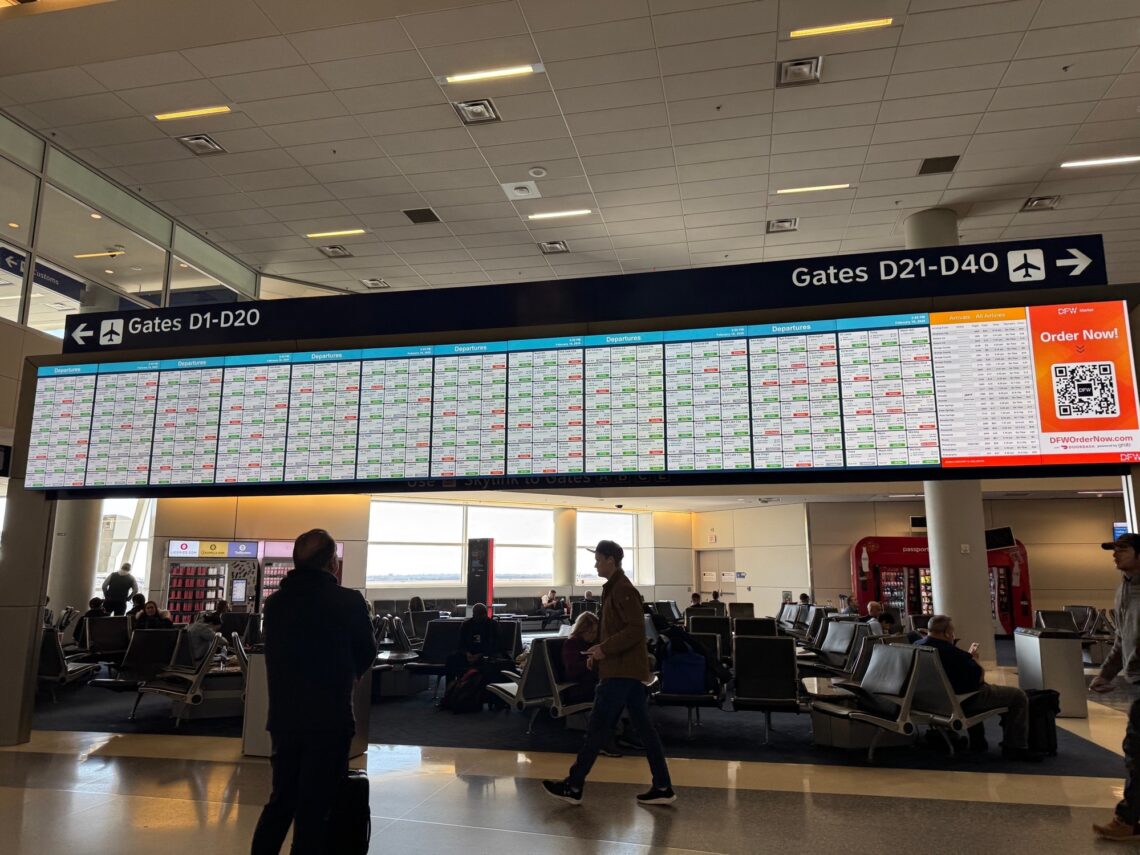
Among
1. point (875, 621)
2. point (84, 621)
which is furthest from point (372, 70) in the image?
point (875, 621)

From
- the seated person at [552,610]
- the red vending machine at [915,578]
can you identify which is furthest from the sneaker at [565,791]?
the red vending machine at [915,578]

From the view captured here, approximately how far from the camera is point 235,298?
12633 mm

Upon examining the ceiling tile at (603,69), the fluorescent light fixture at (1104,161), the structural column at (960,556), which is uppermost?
the ceiling tile at (603,69)

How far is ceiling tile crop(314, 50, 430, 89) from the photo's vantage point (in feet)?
24.6

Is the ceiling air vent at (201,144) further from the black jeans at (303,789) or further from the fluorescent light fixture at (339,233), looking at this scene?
the black jeans at (303,789)

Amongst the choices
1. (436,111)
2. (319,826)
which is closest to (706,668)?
(319,826)

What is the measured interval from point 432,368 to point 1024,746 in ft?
16.8

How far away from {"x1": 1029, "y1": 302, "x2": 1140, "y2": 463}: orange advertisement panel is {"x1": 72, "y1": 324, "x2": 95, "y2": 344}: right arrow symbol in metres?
6.78

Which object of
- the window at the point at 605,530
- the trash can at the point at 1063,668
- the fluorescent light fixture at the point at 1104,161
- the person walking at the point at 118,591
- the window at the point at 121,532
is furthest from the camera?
the window at the point at 605,530

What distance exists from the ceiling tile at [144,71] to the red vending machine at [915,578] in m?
16.8

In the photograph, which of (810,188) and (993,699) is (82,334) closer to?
(993,699)

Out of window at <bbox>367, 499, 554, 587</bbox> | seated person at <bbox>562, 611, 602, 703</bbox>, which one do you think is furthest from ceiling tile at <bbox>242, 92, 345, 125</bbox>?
window at <bbox>367, 499, 554, 587</bbox>

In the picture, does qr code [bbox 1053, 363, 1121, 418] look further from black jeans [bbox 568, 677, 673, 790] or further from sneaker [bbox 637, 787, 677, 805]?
sneaker [bbox 637, 787, 677, 805]

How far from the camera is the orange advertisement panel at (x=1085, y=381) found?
437 centimetres
